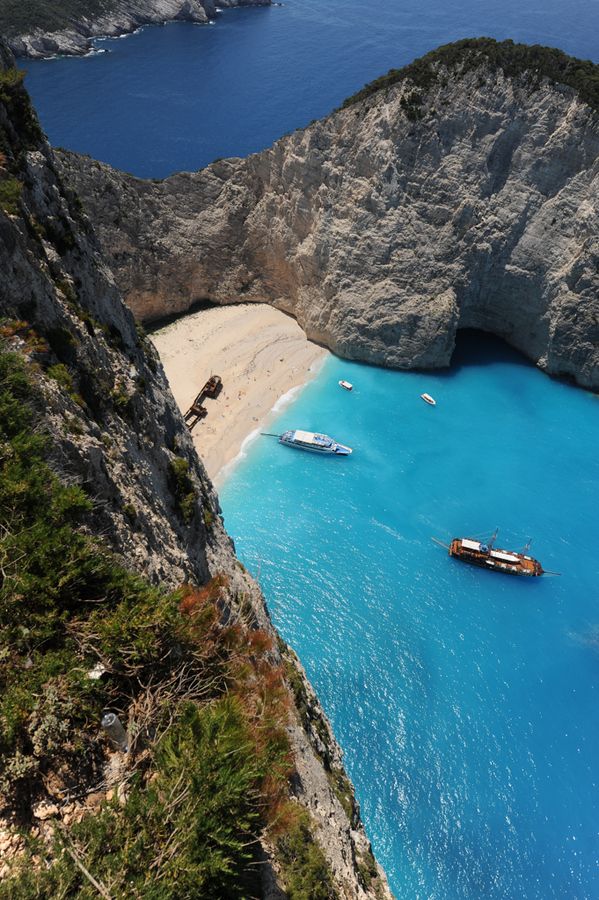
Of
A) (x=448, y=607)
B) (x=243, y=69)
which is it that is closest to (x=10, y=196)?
(x=448, y=607)

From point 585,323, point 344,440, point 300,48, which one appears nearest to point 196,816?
point 344,440

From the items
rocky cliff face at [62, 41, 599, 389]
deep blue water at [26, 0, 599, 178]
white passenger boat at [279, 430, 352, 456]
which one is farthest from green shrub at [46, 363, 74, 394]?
deep blue water at [26, 0, 599, 178]

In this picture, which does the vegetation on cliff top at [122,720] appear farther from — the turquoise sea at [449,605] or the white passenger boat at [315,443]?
the white passenger boat at [315,443]

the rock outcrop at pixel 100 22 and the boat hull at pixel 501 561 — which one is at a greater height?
the rock outcrop at pixel 100 22

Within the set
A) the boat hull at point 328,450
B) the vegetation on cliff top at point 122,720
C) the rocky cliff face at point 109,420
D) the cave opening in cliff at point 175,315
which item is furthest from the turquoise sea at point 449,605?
the vegetation on cliff top at point 122,720

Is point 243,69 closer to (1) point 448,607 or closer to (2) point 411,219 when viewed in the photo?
(2) point 411,219

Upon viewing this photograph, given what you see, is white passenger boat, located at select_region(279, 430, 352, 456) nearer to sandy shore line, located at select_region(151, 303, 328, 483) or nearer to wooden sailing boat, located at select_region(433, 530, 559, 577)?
sandy shore line, located at select_region(151, 303, 328, 483)
